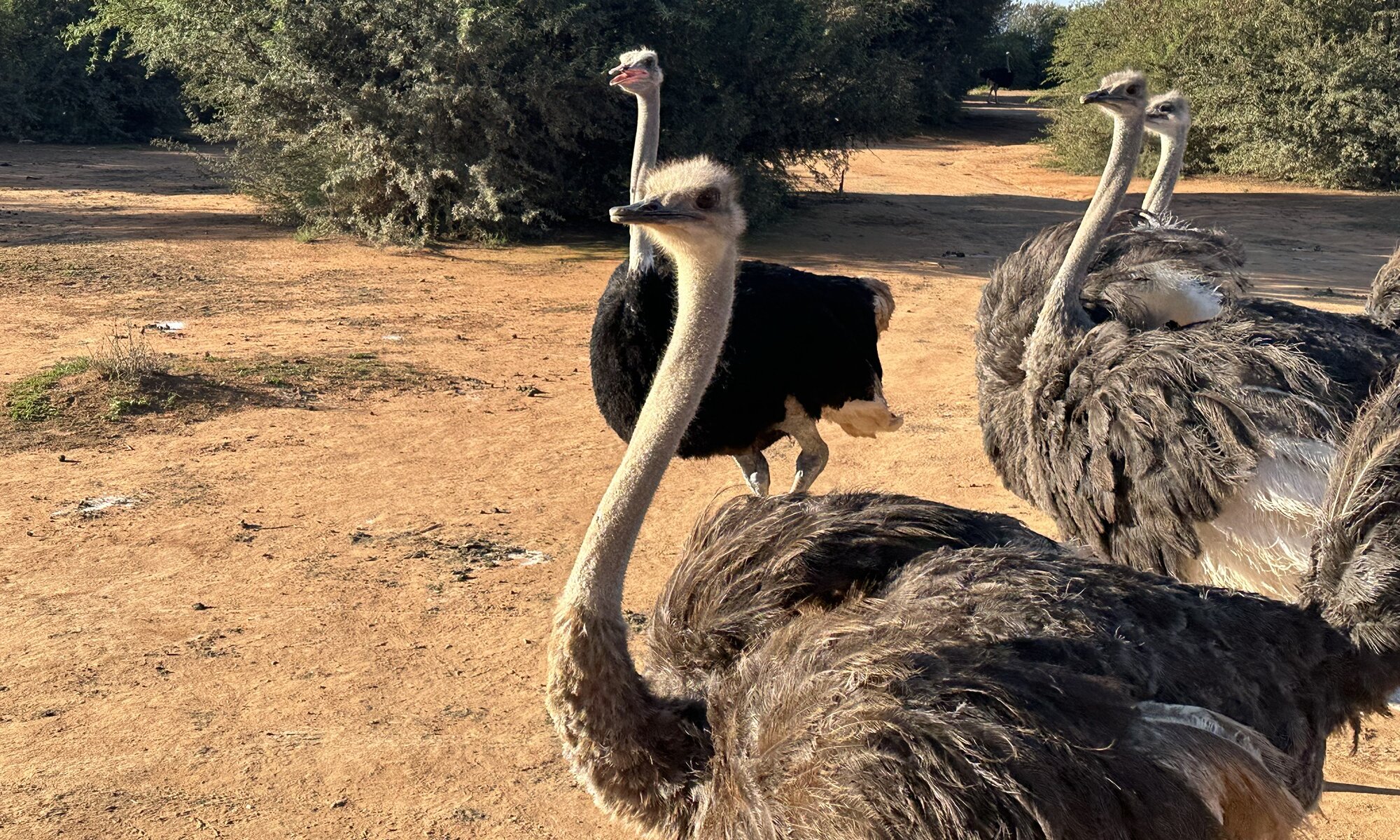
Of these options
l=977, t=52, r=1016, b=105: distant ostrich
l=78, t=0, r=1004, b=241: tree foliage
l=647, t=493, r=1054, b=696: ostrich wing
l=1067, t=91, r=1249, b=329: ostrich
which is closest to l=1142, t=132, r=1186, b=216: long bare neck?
l=1067, t=91, r=1249, b=329: ostrich

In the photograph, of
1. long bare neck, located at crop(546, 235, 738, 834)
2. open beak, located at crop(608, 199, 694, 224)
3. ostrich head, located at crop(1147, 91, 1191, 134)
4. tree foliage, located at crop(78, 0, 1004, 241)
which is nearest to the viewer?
long bare neck, located at crop(546, 235, 738, 834)

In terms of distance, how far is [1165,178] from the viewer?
659cm

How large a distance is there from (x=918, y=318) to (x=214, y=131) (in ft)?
28.1

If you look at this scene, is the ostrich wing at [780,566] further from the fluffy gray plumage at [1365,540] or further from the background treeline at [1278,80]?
the background treeline at [1278,80]

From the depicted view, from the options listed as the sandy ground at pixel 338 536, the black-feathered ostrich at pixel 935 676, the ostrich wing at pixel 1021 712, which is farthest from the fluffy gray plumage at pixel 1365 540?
the sandy ground at pixel 338 536

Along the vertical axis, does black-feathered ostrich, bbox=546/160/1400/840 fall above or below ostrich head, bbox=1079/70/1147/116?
below

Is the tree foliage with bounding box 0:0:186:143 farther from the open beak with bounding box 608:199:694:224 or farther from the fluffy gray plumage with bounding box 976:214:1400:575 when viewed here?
the open beak with bounding box 608:199:694:224

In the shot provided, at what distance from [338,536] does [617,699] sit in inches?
122

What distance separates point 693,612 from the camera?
117 inches

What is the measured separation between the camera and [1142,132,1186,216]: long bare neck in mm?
6555

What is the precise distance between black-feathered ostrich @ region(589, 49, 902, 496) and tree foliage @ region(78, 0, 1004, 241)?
6.48 meters

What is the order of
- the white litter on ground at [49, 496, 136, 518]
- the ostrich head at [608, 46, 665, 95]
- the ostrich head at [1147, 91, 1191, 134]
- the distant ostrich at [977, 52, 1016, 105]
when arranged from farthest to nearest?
the distant ostrich at [977, 52, 1016, 105], the ostrich head at [1147, 91, 1191, 134], the ostrich head at [608, 46, 665, 95], the white litter on ground at [49, 496, 136, 518]

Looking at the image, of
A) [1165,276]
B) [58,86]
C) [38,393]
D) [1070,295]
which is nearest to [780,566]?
[1070,295]

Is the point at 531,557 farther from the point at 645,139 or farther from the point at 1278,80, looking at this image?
the point at 1278,80
